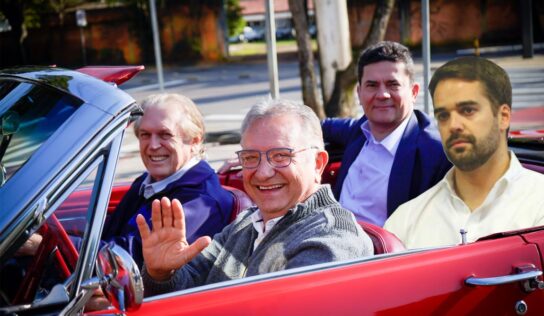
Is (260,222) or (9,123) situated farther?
(260,222)

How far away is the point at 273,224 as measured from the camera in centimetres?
255

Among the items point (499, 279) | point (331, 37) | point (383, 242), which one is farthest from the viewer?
point (331, 37)

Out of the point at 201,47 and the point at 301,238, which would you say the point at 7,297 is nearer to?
the point at 301,238

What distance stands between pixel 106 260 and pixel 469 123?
1.43 m

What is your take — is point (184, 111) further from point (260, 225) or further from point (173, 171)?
point (260, 225)

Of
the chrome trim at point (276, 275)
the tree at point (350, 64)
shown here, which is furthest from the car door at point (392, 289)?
the tree at point (350, 64)

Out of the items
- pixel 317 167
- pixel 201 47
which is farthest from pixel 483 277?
pixel 201 47

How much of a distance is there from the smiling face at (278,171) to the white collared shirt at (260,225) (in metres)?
0.03

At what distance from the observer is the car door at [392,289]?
1980 millimetres

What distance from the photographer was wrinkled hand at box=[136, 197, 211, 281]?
2.23 meters

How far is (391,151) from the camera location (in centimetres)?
364

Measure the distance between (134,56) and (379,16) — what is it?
24353 millimetres

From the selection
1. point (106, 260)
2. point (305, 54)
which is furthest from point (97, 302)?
point (305, 54)

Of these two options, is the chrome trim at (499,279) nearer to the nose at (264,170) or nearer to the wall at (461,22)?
the nose at (264,170)
